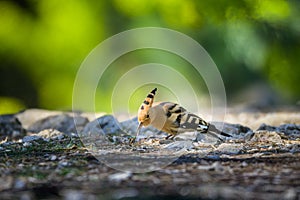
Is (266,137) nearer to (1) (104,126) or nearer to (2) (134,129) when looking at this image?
(2) (134,129)

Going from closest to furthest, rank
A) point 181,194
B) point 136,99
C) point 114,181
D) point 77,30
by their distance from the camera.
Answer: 1. point 181,194
2. point 114,181
3. point 136,99
4. point 77,30

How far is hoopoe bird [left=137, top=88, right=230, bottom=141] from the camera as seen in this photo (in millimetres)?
4750

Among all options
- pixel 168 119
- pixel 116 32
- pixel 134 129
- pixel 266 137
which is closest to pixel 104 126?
pixel 134 129

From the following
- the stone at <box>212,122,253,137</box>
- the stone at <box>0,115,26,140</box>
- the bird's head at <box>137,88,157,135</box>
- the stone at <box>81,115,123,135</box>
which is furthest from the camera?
the stone at <box>0,115,26,140</box>

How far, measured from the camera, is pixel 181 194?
3094 millimetres

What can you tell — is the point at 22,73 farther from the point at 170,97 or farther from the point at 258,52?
the point at 258,52

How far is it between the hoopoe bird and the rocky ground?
12cm

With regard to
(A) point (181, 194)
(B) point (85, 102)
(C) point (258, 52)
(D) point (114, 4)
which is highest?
(D) point (114, 4)

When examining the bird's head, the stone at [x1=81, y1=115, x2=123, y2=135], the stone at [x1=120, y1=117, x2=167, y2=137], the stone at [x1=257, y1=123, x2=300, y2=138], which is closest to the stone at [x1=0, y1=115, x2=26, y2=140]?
the stone at [x1=81, y1=115, x2=123, y2=135]

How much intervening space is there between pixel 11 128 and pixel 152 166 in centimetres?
339

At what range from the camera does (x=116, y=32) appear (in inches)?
384

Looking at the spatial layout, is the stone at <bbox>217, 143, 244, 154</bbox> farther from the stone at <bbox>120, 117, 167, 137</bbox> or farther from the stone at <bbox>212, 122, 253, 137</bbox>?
the stone at <bbox>120, 117, 167, 137</bbox>

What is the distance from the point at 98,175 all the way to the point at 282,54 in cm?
615

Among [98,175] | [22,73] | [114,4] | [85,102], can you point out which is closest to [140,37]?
[114,4]
